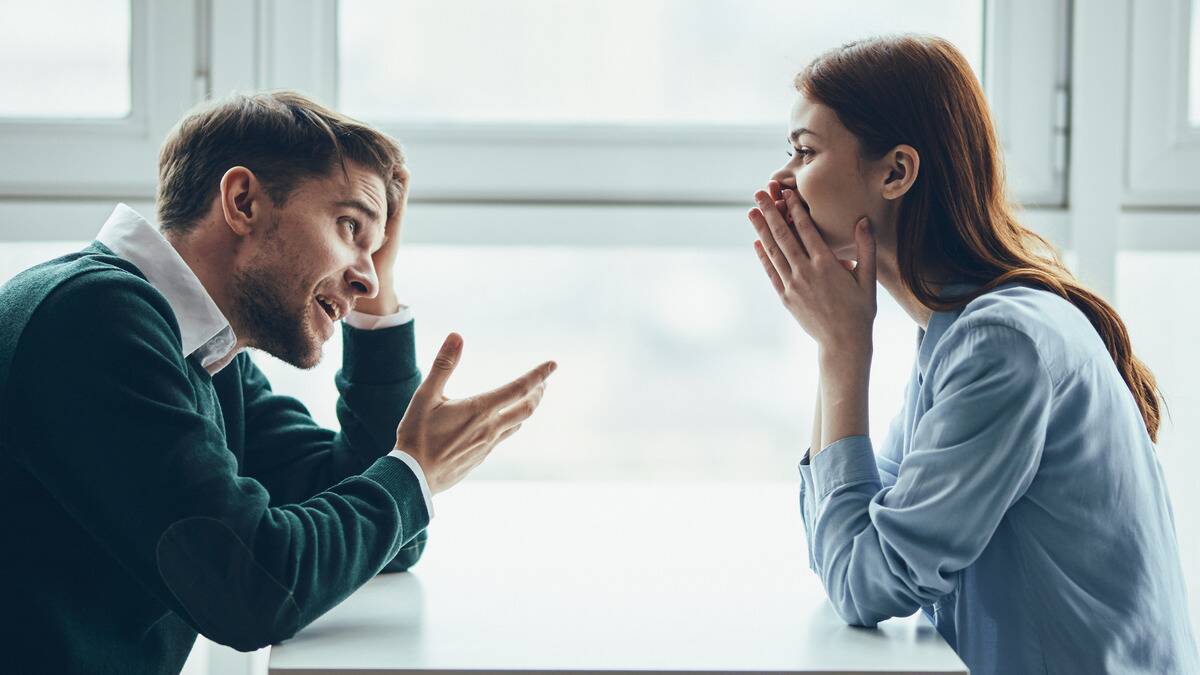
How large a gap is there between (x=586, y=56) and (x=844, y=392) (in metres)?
0.90

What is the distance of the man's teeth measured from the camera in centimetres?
123

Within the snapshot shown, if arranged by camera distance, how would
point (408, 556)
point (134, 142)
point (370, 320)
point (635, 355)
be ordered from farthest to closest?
point (635, 355)
point (134, 142)
point (370, 320)
point (408, 556)

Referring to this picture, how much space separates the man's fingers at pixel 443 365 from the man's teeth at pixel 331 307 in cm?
18

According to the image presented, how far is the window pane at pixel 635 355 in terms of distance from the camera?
191 cm

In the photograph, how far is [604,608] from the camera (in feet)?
3.58

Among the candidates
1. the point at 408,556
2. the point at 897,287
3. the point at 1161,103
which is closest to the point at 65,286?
the point at 408,556

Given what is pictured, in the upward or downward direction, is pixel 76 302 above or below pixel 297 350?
above

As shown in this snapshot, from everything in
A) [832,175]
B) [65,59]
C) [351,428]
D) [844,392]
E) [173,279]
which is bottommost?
[351,428]

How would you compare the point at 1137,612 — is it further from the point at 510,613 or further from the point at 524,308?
the point at 524,308

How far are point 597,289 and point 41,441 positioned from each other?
1.11m

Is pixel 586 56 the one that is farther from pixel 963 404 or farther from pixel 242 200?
pixel 963 404

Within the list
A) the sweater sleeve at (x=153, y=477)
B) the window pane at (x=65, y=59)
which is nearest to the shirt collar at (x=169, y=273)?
the sweater sleeve at (x=153, y=477)

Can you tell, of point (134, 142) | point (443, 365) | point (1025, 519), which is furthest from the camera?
point (134, 142)

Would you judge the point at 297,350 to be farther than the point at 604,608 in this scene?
Yes
